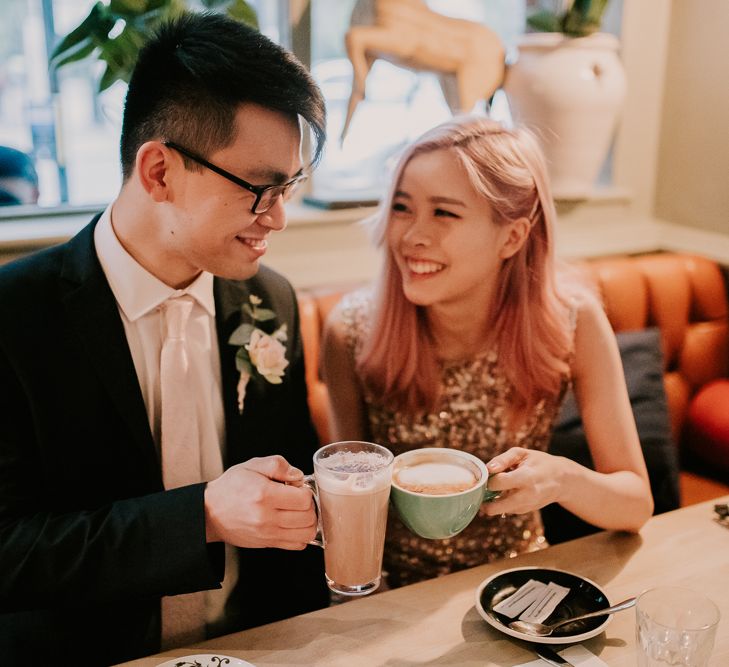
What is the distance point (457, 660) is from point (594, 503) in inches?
18.9

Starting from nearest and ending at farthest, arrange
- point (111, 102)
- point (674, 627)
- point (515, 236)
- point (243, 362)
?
point (674, 627) → point (243, 362) → point (515, 236) → point (111, 102)

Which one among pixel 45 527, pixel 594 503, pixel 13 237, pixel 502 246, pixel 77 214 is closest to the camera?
pixel 45 527

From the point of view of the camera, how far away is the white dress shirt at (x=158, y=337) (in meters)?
1.51

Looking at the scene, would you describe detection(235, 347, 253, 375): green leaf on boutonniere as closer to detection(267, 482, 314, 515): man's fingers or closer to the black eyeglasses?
the black eyeglasses

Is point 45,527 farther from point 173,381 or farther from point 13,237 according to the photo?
point 13,237

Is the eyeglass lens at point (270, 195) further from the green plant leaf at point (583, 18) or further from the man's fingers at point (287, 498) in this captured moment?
the green plant leaf at point (583, 18)

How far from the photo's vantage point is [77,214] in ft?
8.25

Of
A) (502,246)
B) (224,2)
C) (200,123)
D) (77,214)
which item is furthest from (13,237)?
(502,246)

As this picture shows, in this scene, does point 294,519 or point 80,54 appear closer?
point 294,519

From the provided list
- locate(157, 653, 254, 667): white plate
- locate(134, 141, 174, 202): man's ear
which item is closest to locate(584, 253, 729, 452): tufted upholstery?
locate(134, 141, 174, 202): man's ear

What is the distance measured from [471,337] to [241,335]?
1.91 ft

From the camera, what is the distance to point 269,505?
119cm

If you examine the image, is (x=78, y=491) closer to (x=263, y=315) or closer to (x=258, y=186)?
(x=263, y=315)

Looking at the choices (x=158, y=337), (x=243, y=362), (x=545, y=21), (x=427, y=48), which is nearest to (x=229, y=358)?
(x=243, y=362)
